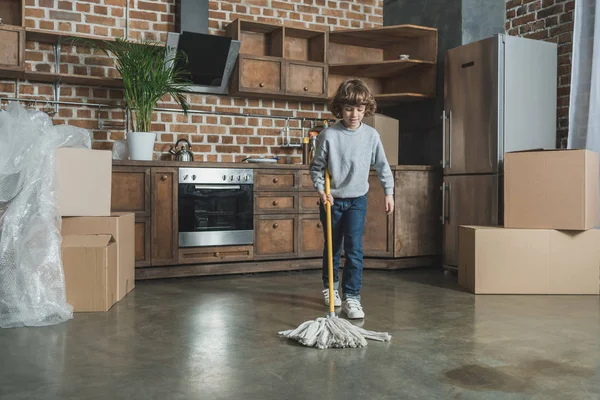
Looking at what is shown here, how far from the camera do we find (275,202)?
4.47 meters

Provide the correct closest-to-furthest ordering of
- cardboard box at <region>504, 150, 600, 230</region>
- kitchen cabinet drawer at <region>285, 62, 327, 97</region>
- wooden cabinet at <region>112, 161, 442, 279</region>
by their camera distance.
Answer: cardboard box at <region>504, 150, 600, 230</region> < wooden cabinet at <region>112, 161, 442, 279</region> < kitchen cabinet drawer at <region>285, 62, 327, 97</region>

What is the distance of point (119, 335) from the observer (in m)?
2.55

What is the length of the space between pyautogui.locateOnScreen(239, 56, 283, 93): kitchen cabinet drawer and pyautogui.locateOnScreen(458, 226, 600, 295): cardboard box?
2.07 metres

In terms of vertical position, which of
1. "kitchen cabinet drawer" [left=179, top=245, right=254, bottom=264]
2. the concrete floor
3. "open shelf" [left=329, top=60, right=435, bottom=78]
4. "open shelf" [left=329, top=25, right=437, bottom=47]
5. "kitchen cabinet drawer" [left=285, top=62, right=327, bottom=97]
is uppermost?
"open shelf" [left=329, top=25, right=437, bottom=47]

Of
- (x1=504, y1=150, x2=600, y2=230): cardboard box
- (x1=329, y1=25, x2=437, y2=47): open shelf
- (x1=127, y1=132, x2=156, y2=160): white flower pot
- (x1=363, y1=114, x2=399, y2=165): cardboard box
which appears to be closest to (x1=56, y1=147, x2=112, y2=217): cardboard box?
(x1=127, y1=132, x2=156, y2=160): white flower pot

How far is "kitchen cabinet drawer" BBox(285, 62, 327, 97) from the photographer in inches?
192

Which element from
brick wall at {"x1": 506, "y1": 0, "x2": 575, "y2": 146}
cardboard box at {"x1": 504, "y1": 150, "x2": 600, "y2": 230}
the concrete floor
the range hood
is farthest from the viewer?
the range hood

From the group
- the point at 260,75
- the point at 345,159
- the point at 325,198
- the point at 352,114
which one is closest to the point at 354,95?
the point at 352,114

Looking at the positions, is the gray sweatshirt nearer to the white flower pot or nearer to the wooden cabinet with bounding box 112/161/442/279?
the wooden cabinet with bounding box 112/161/442/279

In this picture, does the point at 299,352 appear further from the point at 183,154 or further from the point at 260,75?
the point at 260,75

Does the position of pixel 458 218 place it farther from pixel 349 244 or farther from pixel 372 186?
pixel 349 244

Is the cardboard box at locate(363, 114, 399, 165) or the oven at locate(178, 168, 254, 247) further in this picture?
the cardboard box at locate(363, 114, 399, 165)

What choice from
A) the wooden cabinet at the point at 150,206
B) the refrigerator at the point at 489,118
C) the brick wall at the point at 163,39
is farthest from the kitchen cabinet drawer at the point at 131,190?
the refrigerator at the point at 489,118

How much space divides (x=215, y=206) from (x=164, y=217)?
0.37 m
